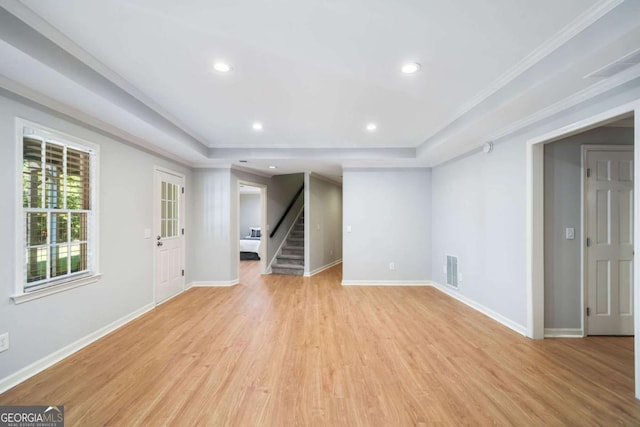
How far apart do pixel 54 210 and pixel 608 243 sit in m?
5.70

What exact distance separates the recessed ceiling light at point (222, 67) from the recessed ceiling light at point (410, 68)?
1424 millimetres

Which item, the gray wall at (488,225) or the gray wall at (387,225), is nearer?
the gray wall at (488,225)

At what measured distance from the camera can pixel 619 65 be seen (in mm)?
1888

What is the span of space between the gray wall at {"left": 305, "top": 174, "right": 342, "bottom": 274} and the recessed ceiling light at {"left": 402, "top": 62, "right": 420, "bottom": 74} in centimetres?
418

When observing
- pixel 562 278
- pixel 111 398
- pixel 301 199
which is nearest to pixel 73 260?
pixel 111 398

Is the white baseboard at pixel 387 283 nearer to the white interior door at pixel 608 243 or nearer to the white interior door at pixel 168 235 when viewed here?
the white interior door at pixel 608 243

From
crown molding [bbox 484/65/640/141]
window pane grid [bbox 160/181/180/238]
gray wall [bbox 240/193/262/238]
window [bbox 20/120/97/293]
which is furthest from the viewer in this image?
gray wall [bbox 240/193/262/238]

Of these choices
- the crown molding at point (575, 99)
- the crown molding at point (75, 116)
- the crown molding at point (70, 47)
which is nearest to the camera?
the crown molding at point (70, 47)

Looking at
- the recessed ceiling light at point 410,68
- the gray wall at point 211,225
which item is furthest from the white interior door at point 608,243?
the gray wall at point 211,225

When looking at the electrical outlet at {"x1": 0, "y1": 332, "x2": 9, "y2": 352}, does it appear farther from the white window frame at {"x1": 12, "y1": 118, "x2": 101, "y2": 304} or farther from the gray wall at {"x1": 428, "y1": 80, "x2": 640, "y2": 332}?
the gray wall at {"x1": 428, "y1": 80, "x2": 640, "y2": 332}

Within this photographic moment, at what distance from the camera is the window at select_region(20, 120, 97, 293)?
7.66 feet

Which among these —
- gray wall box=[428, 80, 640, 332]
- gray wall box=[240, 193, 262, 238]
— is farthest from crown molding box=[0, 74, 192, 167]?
gray wall box=[240, 193, 262, 238]

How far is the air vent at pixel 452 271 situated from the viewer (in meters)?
4.59

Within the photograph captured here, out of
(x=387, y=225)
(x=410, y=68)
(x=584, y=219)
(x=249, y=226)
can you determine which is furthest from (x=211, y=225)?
(x=249, y=226)
